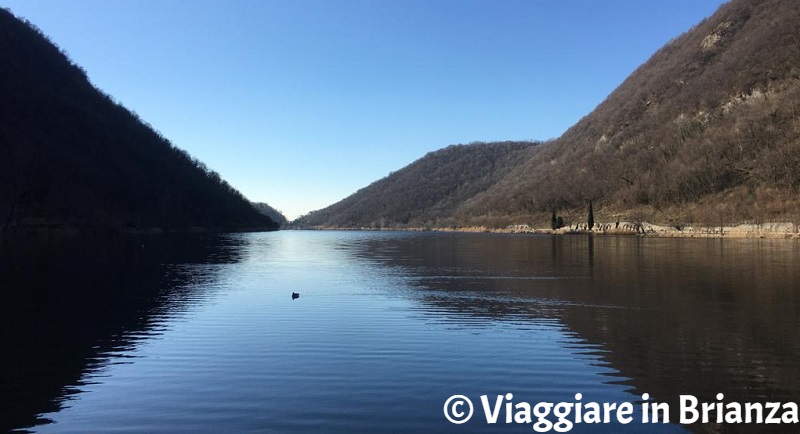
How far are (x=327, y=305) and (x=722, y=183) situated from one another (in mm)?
166691

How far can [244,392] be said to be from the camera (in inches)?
547

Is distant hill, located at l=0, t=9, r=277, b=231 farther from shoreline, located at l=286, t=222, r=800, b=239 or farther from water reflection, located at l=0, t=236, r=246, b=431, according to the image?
shoreline, located at l=286, t=222, r=800, b=239

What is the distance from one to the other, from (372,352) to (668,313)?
14.9 m

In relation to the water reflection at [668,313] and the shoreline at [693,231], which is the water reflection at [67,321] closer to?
the water reflection at [668,313]

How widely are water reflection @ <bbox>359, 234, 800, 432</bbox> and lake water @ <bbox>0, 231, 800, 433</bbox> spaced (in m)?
0.10

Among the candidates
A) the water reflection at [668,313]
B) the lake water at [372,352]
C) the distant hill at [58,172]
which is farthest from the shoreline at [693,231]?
the distant hill at [58,172]

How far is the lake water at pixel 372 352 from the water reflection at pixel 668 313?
0.10 meters

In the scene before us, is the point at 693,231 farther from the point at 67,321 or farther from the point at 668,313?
the point at 67,321

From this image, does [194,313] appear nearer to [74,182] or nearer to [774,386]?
[774,386]

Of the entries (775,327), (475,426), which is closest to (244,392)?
(475,426)

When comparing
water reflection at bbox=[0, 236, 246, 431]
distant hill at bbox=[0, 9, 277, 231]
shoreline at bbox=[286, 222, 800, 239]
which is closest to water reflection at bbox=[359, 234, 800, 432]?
water reflection at bbox=[0, 236, 246, 431]

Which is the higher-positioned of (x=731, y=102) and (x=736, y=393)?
(x=731, y=102)

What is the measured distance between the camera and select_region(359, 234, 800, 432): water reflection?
1488 centimetres

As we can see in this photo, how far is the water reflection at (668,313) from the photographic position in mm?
14875
